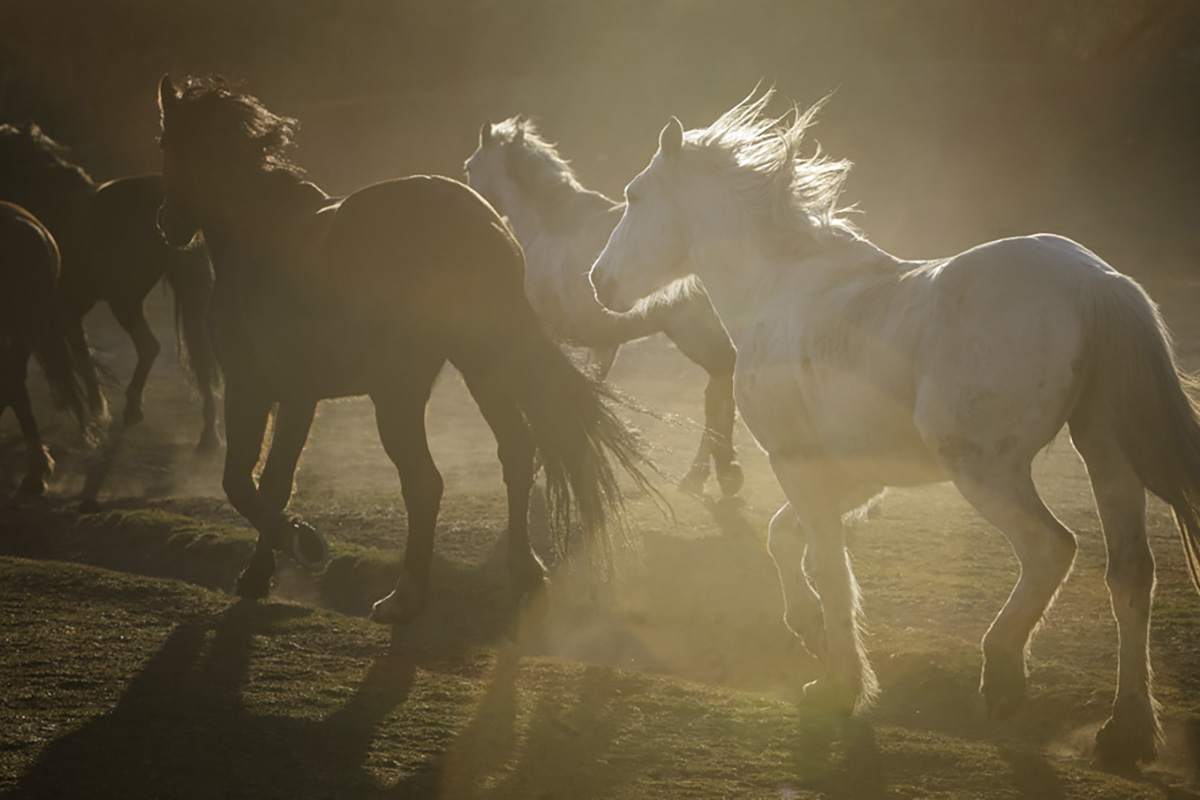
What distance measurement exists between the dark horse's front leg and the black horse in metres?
4.92

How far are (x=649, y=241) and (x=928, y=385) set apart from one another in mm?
1845

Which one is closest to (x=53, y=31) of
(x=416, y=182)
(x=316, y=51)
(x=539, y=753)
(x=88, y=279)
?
(x=316, y=51)

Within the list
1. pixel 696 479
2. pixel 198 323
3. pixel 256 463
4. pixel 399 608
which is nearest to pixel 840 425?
pixel 399 608

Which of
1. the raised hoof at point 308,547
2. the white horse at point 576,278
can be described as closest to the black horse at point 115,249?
the white horse at point 576,278

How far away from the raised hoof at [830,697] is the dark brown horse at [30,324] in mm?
6656

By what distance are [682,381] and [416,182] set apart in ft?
30.6

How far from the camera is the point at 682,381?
14.1 metres

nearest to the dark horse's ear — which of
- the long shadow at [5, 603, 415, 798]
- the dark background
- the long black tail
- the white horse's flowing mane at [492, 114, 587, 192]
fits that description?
the long black tail

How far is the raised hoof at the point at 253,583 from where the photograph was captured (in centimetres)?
553

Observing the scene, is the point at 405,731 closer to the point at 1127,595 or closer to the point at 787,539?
the point at 787,539

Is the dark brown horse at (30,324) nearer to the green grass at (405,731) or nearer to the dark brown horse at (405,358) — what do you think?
the dark brown horse at (405,358)

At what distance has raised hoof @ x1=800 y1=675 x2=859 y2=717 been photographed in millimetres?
4062

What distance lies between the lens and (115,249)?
10.6m

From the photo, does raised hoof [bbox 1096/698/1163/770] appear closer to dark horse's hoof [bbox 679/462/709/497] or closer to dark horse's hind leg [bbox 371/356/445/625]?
dark horse's hind leg [bbox 371/356/445/625]
